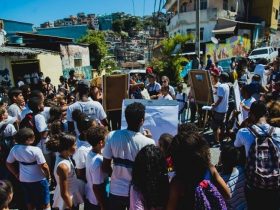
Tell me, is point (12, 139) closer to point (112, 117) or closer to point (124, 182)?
point (124, 182)

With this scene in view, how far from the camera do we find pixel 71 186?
3.59 m

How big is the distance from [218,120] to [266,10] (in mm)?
39258

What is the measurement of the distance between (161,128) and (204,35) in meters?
Result: 32.5

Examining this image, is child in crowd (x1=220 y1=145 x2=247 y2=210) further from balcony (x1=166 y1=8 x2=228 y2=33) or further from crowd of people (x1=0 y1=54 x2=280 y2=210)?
balcony (x1=166 y1=8 x2=228 y2=33)

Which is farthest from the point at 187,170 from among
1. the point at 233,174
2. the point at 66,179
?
the point at 66,179

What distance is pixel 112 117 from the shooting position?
24.1 feet

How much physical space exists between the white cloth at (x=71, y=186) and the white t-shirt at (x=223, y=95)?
4384mm

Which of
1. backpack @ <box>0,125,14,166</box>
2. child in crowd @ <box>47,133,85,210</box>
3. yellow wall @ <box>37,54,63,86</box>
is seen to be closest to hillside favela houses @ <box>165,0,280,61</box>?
yellow wall @ <box>37,54,63,86</box>

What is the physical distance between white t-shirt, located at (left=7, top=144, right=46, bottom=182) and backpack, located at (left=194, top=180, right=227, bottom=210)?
8.25 ft

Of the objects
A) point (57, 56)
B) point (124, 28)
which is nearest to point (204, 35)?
point (57, 56)

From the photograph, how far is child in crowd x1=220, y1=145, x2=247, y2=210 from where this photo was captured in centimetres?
Answer: 332

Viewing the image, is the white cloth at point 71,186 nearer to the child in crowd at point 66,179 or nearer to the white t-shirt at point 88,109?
the child in crowd at point 66,179

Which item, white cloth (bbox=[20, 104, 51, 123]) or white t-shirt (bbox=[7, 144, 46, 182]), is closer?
white t-shirt (bbox=[7, 144, 46, 182])

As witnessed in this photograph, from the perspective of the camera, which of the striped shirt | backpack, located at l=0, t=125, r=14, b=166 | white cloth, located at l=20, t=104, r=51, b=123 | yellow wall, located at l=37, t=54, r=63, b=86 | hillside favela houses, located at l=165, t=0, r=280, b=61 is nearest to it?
the striped shirt
